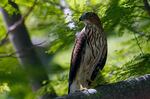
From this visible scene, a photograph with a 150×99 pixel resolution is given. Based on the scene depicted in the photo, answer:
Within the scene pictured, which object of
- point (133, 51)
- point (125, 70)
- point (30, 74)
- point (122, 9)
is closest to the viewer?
point (30, 74)

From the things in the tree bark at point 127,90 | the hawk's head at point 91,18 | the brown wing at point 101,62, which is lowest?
the brown wing at point 101,62

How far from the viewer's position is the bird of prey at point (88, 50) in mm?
3775

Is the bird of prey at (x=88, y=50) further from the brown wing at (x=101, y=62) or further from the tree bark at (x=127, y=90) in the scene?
the tree bark at (x=127, y=90)

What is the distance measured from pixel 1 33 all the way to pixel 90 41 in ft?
10.0

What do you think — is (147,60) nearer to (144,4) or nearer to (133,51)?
(144,4)

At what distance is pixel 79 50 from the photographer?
3.82 m

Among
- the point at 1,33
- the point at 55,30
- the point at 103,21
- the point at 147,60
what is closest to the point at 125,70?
the point at 147,60

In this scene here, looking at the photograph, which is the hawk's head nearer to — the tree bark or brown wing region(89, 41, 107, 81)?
brown wing region(89, 41, 107, 81)

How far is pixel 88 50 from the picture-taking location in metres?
3.82

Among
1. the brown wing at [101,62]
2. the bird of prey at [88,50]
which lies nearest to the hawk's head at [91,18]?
the bird of prey at [88,50]

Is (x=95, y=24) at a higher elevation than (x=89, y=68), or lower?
higher

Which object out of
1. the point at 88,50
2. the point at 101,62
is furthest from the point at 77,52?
the point at 101,62

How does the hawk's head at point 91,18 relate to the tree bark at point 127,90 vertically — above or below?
above

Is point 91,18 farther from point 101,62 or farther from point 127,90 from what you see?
point 127,90
